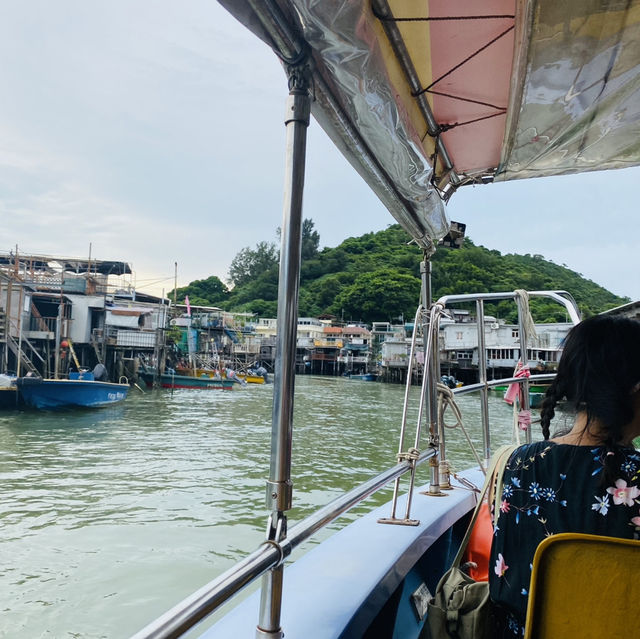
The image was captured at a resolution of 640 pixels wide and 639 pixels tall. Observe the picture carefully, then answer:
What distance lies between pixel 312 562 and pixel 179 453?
10.0 meters

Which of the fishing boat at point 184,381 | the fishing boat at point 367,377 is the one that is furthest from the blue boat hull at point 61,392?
the fishing boat at point 367,377

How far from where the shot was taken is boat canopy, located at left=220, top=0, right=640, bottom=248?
3.21 feet

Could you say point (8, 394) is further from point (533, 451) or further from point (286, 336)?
point (533, 451)

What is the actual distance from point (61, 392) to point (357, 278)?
49114 millimetres

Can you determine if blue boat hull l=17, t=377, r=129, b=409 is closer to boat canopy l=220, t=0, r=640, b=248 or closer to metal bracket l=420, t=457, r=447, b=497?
metal bracket l=420, t=457, r=447, b=497

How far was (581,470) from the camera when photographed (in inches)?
37.2

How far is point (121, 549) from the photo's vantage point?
18.4ft

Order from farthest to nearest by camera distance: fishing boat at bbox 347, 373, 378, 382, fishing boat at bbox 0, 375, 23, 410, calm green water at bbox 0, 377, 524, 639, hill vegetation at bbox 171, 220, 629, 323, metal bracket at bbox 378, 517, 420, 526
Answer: fishing boat at bbox 347, 373, 378, 382 < hill vegetation at bbox 171, 220, 629, 323 < fishing boat at bbox 0, 375, 23, 410 < calm green water at bbox 0, 377, 524, 639 < metal bracket at bbox 378, 517, 420, 526

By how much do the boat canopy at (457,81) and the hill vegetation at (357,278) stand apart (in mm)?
35159

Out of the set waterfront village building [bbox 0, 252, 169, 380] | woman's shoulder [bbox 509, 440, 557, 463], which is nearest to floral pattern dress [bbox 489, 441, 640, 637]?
woman's shoulder [bbox 509, 440, 557, 463]

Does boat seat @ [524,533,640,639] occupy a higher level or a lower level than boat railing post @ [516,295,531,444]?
lower

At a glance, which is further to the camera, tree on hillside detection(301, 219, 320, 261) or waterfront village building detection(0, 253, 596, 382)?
tree on hillside detection(301, 219, 320, 261)

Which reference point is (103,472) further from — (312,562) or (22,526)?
(312,562)

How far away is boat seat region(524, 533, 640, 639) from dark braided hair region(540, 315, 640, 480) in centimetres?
18
